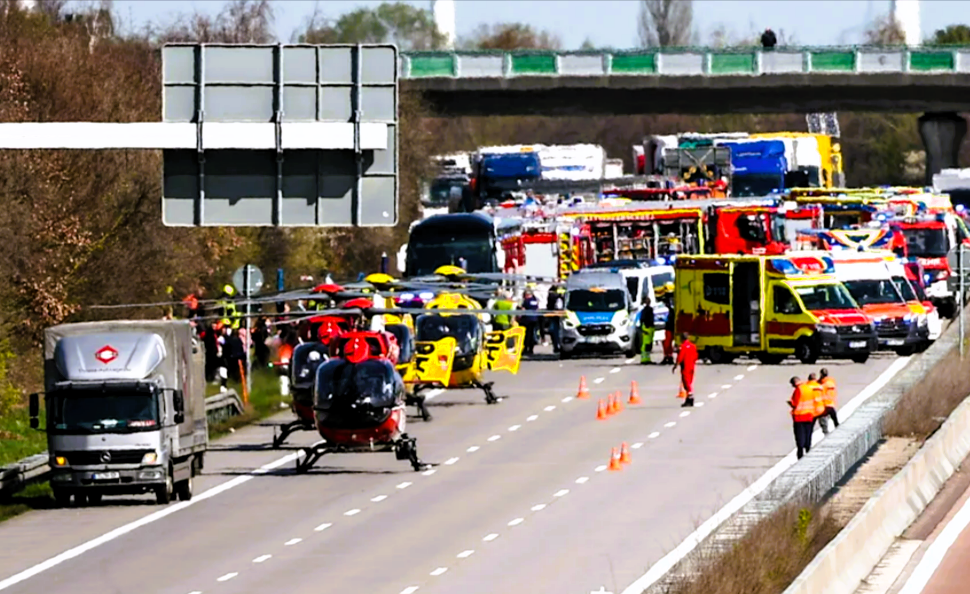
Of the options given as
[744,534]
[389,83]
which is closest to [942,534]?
[744,534]

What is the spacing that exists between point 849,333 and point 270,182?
87.2 ft

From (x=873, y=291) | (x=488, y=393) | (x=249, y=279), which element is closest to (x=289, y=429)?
(x=249, y=279)

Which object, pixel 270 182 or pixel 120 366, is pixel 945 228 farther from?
pixel 270 182

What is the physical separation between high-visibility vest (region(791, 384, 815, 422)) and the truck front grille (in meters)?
8.90

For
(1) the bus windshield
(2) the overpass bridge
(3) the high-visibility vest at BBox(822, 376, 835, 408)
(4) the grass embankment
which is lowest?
(4) the grass embankment

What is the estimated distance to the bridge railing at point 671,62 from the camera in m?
82.4

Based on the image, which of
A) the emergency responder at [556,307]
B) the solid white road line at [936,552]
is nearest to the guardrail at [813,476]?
the solid white road line at [936,552]

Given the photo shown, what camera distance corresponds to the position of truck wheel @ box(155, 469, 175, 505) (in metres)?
32.7

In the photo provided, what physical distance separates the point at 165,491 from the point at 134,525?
184 cm

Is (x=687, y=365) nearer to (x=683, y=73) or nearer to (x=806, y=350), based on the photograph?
(x=806, y=350)

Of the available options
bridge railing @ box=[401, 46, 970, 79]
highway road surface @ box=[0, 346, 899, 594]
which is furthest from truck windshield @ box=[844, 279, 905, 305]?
bridge railing @ box=[401, 46, 970, 79]

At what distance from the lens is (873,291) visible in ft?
169

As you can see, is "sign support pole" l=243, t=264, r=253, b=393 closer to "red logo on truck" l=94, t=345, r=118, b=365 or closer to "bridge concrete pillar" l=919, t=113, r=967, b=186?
"red logo on truck" l=94, t=345, r=118, b=365

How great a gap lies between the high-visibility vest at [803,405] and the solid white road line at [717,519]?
668 mm
